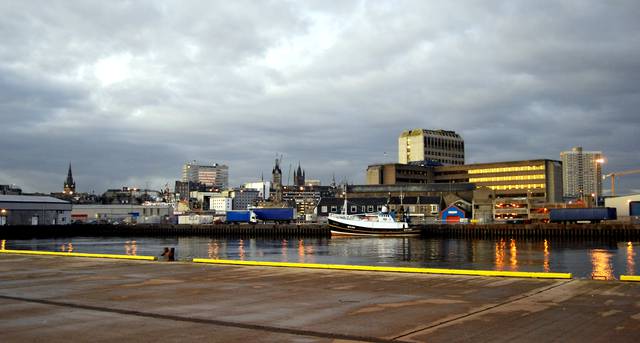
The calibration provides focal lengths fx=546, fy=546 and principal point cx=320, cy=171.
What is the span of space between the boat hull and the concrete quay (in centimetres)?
8393

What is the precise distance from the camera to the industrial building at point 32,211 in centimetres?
13650

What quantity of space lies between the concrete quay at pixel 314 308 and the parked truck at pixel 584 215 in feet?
345

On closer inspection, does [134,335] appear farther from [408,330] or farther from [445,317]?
[445,317]

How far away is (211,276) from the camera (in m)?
27.0

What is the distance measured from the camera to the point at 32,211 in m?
141

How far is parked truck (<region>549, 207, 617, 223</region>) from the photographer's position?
116 metres

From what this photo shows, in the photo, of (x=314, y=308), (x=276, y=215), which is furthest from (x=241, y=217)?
(x=314, y=308)

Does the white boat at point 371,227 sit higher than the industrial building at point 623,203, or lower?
lower

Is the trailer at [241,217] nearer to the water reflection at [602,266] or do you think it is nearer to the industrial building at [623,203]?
the industrial building at [623,203]

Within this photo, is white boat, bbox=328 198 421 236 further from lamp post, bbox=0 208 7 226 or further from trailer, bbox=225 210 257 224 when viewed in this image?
lamp post, bbox=0 208 7 226

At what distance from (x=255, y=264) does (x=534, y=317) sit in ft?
63.5

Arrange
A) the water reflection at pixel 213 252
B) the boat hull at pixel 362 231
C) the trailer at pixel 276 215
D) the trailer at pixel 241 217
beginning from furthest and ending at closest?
the trailer at pixel 241 217
the trailer at pixel 276 215
the boat hull at pixel 362 231
the water reflection at pixel 213 252

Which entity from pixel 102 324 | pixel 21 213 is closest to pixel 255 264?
pixel 102 324

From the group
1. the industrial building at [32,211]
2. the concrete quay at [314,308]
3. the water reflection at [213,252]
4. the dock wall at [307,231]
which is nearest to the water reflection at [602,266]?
the concrete quay at [314,308]
